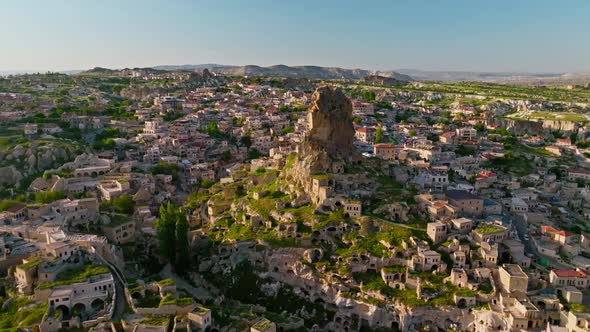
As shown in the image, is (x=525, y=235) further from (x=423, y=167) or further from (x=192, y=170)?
(x=192, y=170)

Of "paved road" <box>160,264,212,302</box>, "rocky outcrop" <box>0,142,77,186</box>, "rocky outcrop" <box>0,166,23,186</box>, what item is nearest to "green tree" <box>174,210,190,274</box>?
"paved road" <box>160,264,212,302</box>

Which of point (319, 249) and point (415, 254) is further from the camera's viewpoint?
point (319, 249)

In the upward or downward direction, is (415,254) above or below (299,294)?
above

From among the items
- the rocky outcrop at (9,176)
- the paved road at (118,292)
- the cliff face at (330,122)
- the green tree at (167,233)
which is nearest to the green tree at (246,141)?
the cliff face at (330,122)

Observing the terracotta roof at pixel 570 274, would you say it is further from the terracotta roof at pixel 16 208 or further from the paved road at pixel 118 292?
the terracotta roof at pixel 16 208

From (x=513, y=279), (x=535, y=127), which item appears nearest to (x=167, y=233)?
(x=513, y=279)

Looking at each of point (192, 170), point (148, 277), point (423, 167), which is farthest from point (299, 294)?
point (192, 170)
